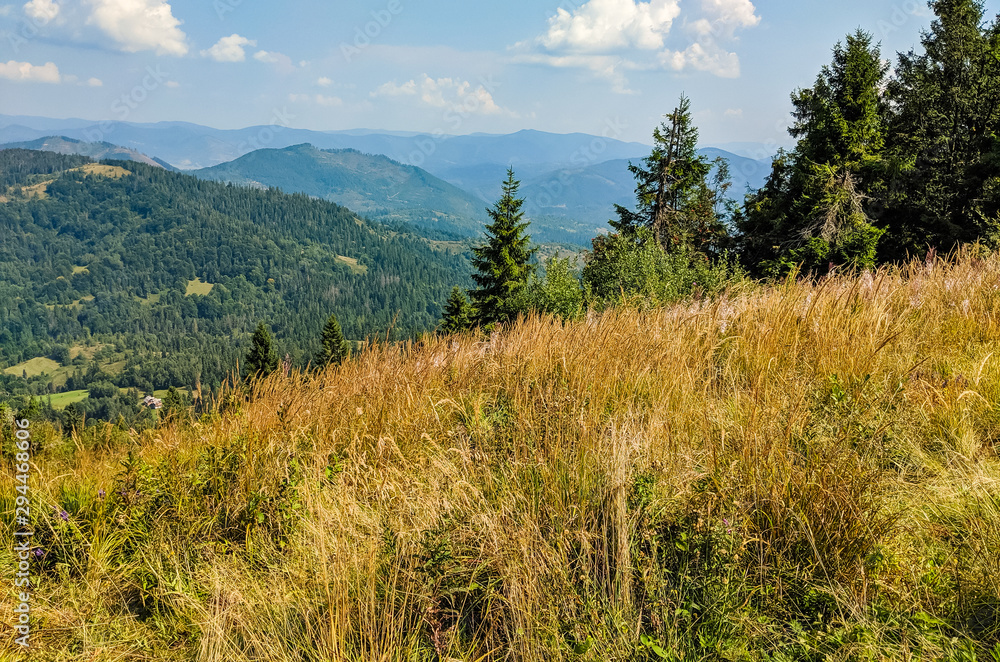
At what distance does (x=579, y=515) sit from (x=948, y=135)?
3531 centimetres

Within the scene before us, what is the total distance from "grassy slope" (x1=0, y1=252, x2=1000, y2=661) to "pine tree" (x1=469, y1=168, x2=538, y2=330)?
29853mm

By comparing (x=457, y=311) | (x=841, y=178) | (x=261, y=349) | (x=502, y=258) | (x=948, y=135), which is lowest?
(x=261, y=349)

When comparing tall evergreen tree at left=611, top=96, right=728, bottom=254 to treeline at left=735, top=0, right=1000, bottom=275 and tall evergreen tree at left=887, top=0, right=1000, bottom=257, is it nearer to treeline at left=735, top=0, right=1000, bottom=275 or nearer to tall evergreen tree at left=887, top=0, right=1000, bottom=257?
treeline at left=735, top=0, right=1000, bottom=275

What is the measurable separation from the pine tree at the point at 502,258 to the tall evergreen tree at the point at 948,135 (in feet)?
66.2

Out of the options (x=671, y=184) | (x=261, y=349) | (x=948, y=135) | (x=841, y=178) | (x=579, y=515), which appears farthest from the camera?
(x=261, y=349)

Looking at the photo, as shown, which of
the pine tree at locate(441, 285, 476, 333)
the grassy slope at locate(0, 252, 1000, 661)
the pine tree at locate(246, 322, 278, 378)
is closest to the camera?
the grassy slope at locate(0, 252, 1000, 661)

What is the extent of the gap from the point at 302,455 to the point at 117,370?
193448mm

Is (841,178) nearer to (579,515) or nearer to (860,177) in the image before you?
(860,177)

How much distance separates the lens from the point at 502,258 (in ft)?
112

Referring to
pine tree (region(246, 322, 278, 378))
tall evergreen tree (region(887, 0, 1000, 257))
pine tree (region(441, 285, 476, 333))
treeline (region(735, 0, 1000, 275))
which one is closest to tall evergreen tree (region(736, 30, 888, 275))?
treeline (region(735, 0, 1000, 275))

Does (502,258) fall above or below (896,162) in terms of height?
below

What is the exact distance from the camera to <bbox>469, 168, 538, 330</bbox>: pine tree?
1334 inches

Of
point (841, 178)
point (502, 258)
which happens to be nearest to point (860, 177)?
point (841, 178)

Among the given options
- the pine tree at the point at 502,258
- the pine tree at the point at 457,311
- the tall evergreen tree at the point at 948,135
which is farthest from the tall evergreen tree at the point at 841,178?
the pine tree at the point at 457,311
